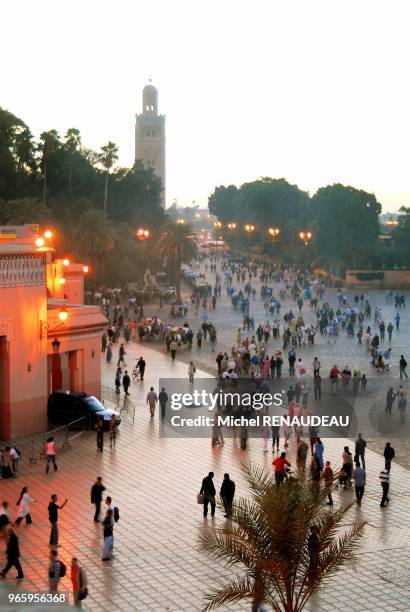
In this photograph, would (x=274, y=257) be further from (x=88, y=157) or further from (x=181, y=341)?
(x=181, y=341)

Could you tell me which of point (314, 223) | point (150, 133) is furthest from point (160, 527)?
point (150, 133)

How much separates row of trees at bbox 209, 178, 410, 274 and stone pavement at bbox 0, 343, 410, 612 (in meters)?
62.2

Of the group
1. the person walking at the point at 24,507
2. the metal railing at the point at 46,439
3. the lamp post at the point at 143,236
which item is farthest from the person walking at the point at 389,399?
the lamp post at the point at 143,236

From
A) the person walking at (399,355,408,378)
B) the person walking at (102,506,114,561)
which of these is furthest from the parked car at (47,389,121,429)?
the person walking at (399,355,408,378)

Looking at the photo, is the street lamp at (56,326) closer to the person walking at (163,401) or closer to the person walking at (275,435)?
the person walking at (163,401)

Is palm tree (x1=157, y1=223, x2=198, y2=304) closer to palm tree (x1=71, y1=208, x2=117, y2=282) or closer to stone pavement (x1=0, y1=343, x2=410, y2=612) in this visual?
palm tree (x1=71, y1=208, x2=117, y2=282)

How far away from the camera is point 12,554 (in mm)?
14125

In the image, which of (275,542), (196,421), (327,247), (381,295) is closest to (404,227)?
(327,247)

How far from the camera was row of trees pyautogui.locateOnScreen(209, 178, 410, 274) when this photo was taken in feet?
280

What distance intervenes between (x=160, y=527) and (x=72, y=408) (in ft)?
27.7

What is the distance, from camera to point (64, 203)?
226 ft

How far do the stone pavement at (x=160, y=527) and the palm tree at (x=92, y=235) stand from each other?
31.8 meters

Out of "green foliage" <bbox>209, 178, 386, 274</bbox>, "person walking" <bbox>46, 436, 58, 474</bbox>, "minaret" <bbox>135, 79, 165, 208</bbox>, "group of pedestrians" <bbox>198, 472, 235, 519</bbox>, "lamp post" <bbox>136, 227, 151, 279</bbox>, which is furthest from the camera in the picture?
"minaret" <bbox>135, 79, 165, 208</bbox>

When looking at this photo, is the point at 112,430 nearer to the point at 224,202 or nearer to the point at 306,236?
the point at 306,236
